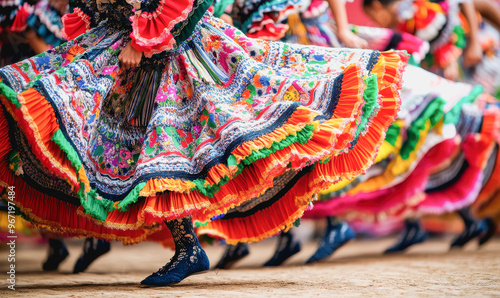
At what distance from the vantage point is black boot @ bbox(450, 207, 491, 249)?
401 cm

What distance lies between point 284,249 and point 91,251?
1083 millimetres

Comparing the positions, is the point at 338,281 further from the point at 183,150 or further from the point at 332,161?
the point at 183,150

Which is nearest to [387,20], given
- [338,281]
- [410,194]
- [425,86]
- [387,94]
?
[425,86]

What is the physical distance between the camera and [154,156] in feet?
6.65

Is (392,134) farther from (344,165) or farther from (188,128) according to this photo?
(188,128)

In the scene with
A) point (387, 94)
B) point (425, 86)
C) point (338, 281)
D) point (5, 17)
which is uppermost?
point (5, 17)

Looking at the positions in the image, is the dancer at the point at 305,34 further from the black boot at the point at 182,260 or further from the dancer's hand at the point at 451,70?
the black boot at the point at 182,260

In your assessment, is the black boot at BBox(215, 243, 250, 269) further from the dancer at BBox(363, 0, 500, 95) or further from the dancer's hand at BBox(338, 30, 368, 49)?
the dancer at BBox(363, 0, 500, 95)

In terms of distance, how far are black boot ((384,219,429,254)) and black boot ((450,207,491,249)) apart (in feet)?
0.78

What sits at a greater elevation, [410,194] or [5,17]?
[5,17]

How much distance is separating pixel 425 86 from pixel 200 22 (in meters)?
1.48

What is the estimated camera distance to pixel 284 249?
3361 millimetres

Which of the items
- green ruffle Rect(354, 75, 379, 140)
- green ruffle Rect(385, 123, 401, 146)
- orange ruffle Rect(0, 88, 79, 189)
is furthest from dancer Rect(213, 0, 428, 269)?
orange ruffle Rect(0, 88, 79, 189)

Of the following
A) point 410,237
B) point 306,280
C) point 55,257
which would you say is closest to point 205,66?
point 306,280
